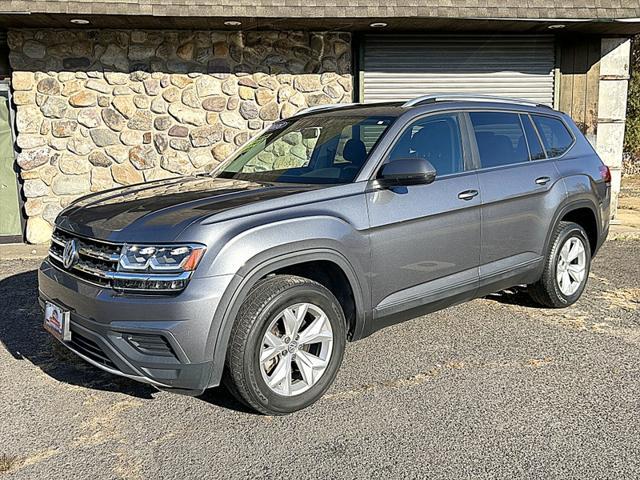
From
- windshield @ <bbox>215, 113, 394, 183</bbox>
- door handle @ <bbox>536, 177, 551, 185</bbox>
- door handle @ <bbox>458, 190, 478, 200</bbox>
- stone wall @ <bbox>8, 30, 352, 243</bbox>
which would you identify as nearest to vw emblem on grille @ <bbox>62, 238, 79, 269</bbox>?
windshield @ <bbox>215, 113, 394, 183</bbox>

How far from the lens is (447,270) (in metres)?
4.53

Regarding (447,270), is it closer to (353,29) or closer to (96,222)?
(96,222)

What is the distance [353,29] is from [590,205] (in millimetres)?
4832

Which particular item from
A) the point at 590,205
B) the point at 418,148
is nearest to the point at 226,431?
the point at 418,148

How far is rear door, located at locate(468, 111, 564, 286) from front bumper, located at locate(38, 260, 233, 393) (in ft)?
7.39

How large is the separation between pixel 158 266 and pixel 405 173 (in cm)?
161

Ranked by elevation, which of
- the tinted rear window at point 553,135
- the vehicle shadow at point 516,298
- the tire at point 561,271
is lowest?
the vehicle shadow at point 516,298

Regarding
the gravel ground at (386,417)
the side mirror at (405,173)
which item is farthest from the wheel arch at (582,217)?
the side mirror at (405,173)

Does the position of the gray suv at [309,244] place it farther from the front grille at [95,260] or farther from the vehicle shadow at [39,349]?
the vehicle shadow at [39,349]

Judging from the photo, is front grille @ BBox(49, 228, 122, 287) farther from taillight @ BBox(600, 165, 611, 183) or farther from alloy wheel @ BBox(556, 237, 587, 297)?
taillight @ BBox(600, 165, 611, 183)

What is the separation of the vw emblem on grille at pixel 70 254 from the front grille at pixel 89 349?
16.2 inches

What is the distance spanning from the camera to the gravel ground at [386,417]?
10.7 feet

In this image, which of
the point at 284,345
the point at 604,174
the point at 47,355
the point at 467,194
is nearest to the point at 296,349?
the point at 284,345

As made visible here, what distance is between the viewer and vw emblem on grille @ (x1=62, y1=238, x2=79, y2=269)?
3.81 m
